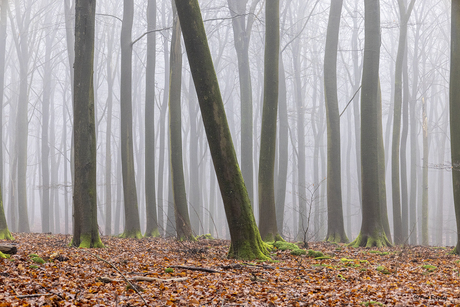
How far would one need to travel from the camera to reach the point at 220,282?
17.4ft

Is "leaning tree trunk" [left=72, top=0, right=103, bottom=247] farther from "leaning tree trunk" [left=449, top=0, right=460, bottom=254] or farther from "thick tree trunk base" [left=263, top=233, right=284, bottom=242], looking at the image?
"leaning tree trunk" [left=449, top=0, right=460, bottom=254]

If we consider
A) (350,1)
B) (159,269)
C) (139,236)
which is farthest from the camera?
(350,1)

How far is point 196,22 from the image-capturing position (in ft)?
24.0

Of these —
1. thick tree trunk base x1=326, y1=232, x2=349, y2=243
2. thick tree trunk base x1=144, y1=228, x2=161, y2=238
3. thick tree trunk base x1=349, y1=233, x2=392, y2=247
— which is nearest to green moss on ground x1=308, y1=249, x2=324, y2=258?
thick tree trunk base x1=349, y1=233, x2=392, y2=247

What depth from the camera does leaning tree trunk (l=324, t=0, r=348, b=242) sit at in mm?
13102

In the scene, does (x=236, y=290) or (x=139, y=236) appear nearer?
(x=236, y=290)

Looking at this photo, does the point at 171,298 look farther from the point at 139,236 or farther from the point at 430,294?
the point at 139,236

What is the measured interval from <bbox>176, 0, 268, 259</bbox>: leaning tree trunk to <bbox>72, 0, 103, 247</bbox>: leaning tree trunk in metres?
2.88

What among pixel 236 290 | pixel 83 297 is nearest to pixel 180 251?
pixel 236 290

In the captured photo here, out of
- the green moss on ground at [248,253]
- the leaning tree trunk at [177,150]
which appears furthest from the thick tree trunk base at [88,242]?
the green moss on ground at [248,253]

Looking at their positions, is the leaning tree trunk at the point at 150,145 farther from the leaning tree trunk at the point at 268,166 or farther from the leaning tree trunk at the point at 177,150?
the leaning tree trunk at the point at 268,166

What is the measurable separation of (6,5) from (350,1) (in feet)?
69.2

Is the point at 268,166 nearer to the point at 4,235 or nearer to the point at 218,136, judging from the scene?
the point at 218,136

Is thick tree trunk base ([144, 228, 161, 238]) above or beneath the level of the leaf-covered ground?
beneath
